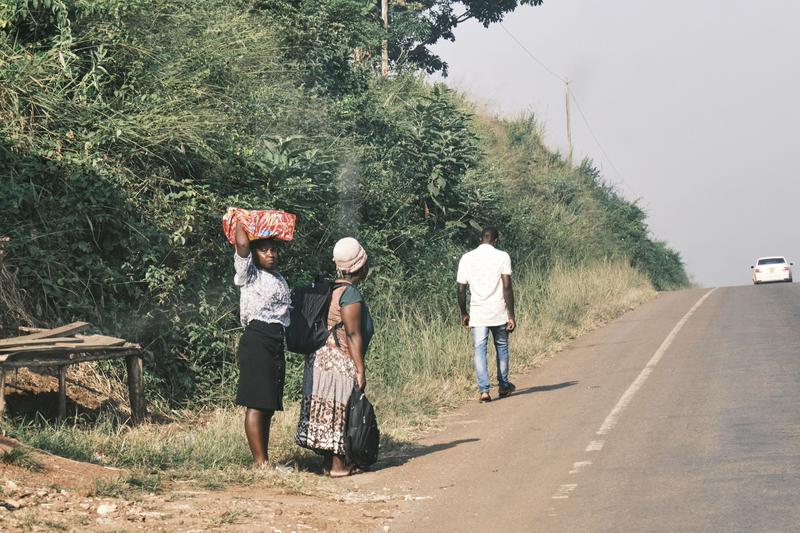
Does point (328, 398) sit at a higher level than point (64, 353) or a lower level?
lower

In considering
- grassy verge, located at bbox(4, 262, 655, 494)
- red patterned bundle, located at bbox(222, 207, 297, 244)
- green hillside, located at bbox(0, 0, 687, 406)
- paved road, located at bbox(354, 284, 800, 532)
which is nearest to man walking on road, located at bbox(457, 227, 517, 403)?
paved road, located at bbox(354, 284, 800, 532)

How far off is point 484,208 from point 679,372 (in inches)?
326

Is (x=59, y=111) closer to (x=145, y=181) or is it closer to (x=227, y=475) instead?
(x=145, y=181)

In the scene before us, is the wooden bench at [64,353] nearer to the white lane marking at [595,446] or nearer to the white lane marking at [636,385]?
the white lane marking at [595,446]

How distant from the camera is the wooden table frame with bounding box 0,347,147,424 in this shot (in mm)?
8625

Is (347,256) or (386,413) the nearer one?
(347,256)

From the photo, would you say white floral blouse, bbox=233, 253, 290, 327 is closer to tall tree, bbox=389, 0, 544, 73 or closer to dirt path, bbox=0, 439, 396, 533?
dirt path, bbox=0, 439, 396, 533

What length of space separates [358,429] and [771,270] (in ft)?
132

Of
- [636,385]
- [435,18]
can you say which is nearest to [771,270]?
[435,18]

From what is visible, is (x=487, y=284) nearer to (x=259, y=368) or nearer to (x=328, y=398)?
(x=328, y=398)

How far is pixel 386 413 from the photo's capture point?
11.1 m

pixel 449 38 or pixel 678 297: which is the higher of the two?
pixel 449 38

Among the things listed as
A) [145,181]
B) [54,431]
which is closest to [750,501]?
[54,431]

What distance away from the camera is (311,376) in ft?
27.3
